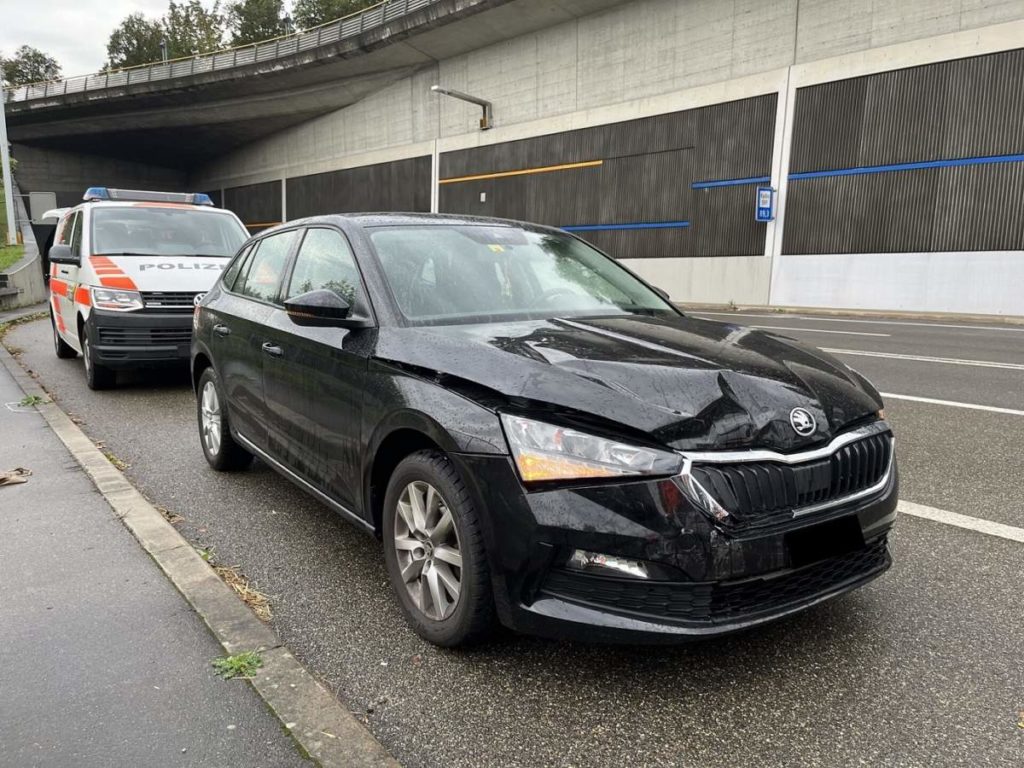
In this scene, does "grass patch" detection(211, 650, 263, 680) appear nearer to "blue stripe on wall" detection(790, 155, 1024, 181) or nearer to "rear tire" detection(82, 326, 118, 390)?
"rear tire" detection(82, 326, 118, 390)

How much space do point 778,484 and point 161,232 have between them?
8.27m

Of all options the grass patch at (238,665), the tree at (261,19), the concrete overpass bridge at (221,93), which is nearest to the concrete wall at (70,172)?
the concrete overpass bridge at (221,93)

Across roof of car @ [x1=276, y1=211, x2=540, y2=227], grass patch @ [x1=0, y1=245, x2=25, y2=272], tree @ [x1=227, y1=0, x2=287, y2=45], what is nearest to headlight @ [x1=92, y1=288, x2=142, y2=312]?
roof of car @ [x1=276, y1=211, x2=540, y2=227]

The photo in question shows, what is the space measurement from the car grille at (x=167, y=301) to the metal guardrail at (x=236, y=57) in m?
26.8

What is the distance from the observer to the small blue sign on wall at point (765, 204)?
21.6 m

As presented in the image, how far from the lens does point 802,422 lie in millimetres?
2395

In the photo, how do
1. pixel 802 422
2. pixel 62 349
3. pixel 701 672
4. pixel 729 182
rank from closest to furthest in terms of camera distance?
pixel 802 422 < pixel 701 672 < pixel 62 349 < pixel 729 182

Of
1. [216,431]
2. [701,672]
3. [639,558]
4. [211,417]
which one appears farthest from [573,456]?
[211,417]

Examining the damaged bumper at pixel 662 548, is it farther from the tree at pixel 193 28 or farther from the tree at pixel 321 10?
the tree at pixel 193 28

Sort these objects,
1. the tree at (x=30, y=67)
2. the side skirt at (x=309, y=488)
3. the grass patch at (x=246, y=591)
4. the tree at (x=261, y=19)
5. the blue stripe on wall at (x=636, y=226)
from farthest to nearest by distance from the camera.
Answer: the tree at (x=30, y=67), the tree at (x=261, y=19), the blue stripe on wall at (x=636, y=226), the side skirt at (x=309, y=488), the grass patch at (x=246, y=591)

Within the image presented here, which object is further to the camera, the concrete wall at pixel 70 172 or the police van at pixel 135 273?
the concrete wall at pixel 70 172

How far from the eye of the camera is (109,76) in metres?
45.3

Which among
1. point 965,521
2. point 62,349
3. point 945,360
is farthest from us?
point 62,349

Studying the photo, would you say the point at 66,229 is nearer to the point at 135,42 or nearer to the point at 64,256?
the point at 64,256
